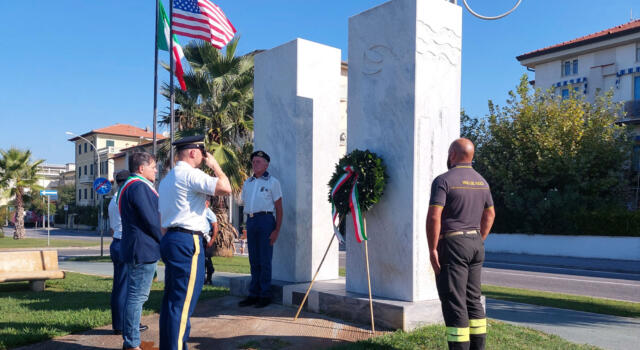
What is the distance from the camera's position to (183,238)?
418 centimetres

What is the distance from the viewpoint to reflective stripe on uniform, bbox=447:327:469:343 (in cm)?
408

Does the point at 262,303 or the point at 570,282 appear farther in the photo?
the point at 570,282

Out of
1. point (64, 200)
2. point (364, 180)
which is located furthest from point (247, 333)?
point (64, 200)

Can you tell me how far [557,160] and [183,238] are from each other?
895 inches

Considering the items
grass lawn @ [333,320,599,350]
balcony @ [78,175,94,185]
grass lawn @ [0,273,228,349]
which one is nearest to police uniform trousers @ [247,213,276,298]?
grass lawn @ [0,273,228,349]

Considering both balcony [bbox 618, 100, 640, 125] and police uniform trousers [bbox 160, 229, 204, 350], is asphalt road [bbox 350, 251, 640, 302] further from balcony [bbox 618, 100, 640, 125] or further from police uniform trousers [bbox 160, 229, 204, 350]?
police uniform trousers [bbox 160, 229, 204, 350]

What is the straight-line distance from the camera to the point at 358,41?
6.21 metres

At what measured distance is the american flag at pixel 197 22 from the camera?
1155 cm

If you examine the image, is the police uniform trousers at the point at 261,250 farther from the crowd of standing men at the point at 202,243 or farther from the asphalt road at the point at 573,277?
the asphalt road at the point at 573,277

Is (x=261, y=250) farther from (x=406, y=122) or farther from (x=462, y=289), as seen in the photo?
(x=462, y=289)

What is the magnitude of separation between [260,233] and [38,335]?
2677 millimetres

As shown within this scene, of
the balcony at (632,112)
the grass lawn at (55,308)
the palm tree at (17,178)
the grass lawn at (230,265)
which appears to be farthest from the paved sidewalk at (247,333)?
the palm tree at (17,178)

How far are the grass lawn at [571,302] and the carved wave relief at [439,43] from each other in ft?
16.5

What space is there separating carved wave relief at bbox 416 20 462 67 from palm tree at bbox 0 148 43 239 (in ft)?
129
